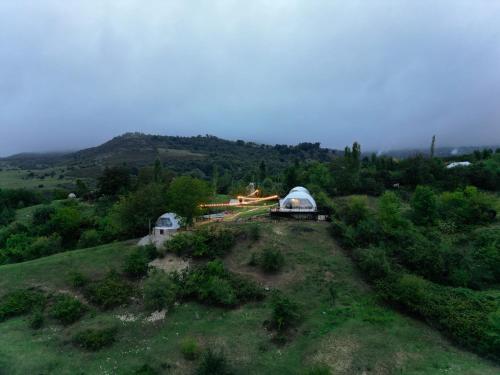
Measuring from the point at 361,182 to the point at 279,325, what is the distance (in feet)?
113

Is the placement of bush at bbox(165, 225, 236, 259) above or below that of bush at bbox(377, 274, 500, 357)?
above

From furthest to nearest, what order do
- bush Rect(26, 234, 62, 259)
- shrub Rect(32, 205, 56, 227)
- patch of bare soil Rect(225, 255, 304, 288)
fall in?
shrub Rect(32, 205, 56, 227) < bush Rect(26, 234, 62, 259) < patch of bare soil Rect(225, 255, 304, 288)

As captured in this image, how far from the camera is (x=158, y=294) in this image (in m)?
19.6

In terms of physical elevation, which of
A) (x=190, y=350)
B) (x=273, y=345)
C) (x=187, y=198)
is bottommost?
(x=273, y=345)

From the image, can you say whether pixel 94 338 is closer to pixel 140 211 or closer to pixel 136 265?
pixel 136 265

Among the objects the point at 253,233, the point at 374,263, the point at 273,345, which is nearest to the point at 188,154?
the point at 253,233

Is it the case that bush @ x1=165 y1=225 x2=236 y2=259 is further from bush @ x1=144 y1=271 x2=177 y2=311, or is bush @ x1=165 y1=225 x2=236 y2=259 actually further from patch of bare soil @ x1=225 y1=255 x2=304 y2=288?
bush @ x1=144 y1=271 x2=177 y2=311

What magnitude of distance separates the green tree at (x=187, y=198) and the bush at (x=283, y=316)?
1306 centimetres

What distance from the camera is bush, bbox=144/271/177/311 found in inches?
771

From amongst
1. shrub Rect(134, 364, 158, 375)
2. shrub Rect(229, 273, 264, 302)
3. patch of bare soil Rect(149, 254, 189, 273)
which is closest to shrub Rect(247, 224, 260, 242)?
shrub Rect(229, 273, 264, 302)

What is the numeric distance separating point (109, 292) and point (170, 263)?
4.72m

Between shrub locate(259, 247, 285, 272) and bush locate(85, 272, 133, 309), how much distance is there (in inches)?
355

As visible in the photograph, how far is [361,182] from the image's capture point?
47594mm

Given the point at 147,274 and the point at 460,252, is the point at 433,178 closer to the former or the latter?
the point at 460,252
